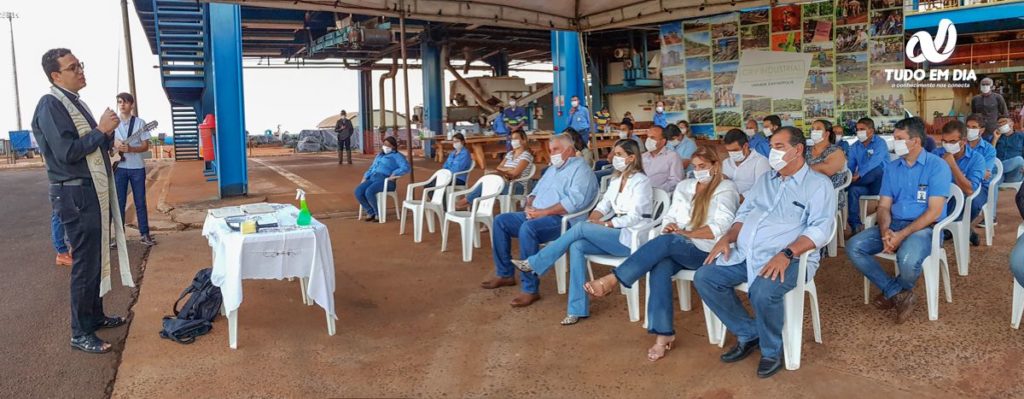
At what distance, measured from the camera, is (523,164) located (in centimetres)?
713

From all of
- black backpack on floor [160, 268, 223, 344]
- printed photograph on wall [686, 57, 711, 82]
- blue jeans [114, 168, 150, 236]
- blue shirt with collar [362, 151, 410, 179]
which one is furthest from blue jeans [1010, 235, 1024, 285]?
printed photograph on wall [686, 57, 711, 82]

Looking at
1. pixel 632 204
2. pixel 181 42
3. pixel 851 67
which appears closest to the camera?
pixel 632 204

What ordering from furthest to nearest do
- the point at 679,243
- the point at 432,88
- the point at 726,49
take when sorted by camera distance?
the point at 432,88 → the point at 726,49 → the point at 679,243

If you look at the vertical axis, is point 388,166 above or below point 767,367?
above

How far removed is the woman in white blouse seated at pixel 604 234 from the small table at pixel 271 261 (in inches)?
48.4

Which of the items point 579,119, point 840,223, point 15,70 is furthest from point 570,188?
point 15,70

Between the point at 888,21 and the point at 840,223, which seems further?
the point at 888,21

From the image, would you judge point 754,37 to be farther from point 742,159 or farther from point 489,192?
point 489,192

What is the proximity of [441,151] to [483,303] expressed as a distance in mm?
12302

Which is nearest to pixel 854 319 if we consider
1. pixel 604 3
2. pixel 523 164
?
pixel 523 164

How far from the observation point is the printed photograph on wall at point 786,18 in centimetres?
1109

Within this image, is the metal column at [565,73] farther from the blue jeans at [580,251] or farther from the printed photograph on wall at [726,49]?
the blue jeans at [580,251]

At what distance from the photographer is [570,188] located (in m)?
5.02

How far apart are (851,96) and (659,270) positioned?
27.8ft
